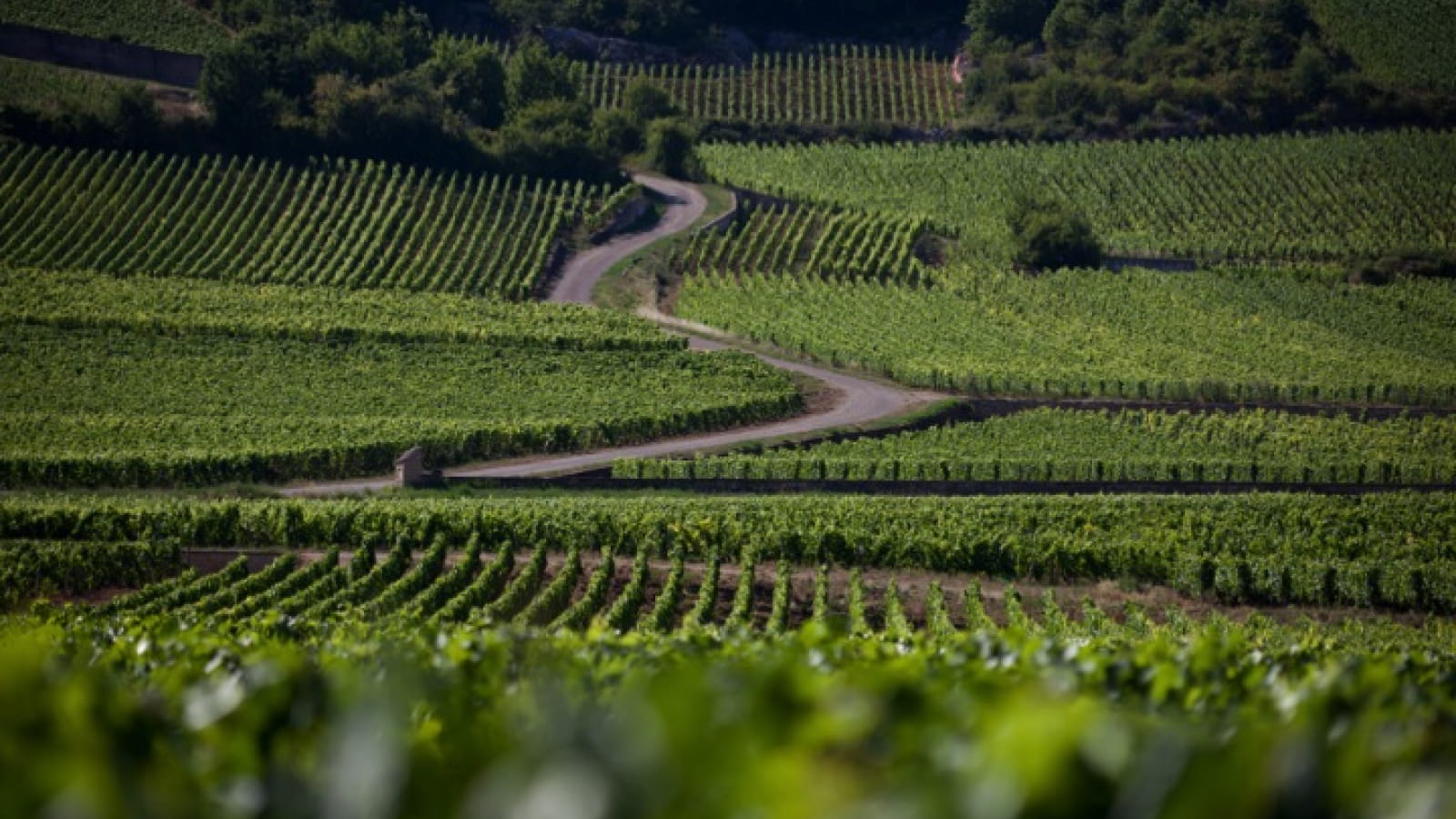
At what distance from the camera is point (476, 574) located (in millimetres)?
40875

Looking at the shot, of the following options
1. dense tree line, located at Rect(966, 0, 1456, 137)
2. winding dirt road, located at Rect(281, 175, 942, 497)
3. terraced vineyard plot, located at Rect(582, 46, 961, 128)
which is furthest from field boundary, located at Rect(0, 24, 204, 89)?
dense tree line, located at Rect(966, 0, 1456, 137)

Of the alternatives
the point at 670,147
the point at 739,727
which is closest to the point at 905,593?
the point at 739,727

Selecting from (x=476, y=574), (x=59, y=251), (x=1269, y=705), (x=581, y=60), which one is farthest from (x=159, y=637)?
(x=581, y=60)

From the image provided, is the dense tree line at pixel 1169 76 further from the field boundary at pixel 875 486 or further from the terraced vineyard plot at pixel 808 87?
the field boundary at pixel 875 486

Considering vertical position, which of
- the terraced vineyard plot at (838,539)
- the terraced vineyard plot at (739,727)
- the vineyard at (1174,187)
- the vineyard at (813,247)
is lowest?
the vineyard at (813,247)

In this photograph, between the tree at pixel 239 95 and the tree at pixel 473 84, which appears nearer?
the tree at pixel 239 95

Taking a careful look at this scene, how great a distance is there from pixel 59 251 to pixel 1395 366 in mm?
57006

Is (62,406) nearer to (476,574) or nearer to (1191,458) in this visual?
→ (476,574)

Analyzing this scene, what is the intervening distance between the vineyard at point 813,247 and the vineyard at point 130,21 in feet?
104

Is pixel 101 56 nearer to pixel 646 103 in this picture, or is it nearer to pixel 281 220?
pixel 281 220

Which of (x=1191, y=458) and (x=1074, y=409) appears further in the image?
(x=1074, y=409)

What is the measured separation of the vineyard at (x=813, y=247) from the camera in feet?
288

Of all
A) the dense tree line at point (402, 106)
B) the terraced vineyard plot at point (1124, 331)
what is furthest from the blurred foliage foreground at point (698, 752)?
the dense tree line at point (402, 106)

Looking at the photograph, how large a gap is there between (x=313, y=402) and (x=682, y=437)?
12574 mm
